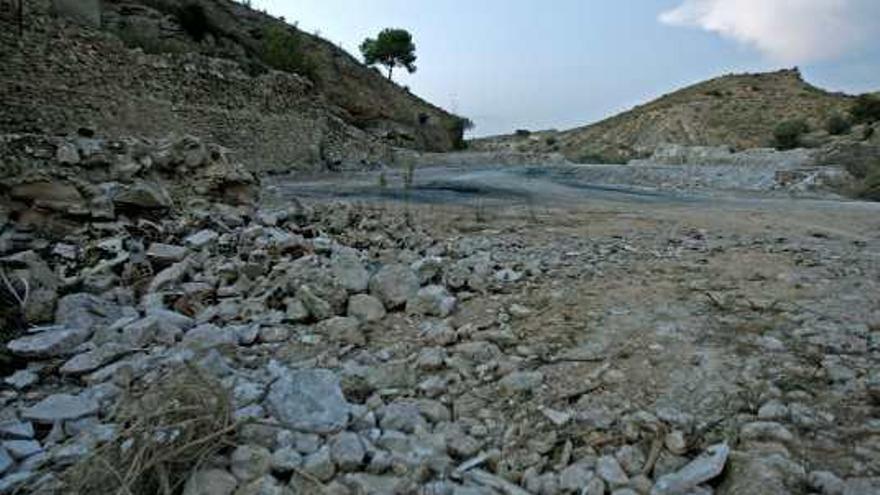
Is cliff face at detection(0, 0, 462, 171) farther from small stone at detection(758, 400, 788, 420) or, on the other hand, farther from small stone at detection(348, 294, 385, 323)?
small stone at detection(758, 400, 788, 420)

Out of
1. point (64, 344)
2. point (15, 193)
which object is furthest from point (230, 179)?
point (64, 344)

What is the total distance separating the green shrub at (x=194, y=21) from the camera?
2103cm

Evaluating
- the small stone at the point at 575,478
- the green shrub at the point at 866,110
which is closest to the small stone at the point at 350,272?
the small stone at the point at 575,478

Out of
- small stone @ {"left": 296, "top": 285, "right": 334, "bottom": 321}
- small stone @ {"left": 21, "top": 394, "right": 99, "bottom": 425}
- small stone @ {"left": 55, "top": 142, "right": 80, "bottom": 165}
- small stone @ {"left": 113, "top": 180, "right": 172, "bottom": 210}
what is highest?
→ small stone @ {"left": 55, "top": 142, "right": 80, "bottom": 165}

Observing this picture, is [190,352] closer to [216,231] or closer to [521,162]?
[216,231]

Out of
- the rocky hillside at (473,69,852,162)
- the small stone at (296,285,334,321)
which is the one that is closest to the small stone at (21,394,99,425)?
the small stone at (296,285,334,321)

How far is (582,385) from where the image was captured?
2.67m

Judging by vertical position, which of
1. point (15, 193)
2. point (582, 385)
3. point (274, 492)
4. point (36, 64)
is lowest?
point (274, 492)

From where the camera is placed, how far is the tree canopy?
36.7m

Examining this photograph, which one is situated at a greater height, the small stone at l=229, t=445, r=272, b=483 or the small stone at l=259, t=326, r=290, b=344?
the small stone at l=259, t=326, r=290, b=344

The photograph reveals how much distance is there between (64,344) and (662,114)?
4137 centimetres

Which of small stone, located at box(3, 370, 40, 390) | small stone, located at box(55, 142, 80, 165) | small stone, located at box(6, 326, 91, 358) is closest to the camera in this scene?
small stone, located at box(3, 370, 40, 390)

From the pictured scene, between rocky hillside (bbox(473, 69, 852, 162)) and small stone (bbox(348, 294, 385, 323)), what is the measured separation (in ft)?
96.0

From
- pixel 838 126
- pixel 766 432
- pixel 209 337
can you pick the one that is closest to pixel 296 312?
pixel 209 337
